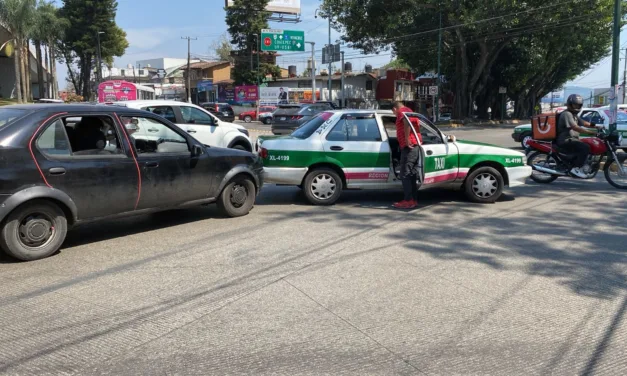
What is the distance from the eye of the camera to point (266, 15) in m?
60.0

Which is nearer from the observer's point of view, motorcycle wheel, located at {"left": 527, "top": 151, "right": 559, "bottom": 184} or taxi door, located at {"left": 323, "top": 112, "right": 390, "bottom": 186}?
taxi door, located at {"left": 323, "top": 112, "right": 390, "bottom": 186}

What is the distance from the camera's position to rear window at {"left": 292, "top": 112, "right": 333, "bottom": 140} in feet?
28.9

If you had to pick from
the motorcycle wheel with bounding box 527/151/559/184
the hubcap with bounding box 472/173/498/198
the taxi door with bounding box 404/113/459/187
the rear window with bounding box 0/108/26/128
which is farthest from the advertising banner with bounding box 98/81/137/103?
the rear window with bounding box 0/108/26/128

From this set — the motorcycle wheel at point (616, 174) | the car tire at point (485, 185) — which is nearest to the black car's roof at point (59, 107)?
the car tire at point (485, 185)

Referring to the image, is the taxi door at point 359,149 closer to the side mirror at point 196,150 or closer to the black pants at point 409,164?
the black pants at point 409,164

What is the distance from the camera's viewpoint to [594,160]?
10.5m

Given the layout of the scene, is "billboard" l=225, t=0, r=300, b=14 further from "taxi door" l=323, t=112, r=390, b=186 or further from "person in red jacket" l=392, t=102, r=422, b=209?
"person in red jacket" l=392, t=102, r=422, b=209

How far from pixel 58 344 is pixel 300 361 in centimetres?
172

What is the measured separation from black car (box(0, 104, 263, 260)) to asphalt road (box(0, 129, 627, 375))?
39 cm

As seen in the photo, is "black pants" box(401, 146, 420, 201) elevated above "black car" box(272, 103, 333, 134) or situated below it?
below

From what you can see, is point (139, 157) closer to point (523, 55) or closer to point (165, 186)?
point (165, 186)

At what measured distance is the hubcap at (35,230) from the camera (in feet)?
18.1

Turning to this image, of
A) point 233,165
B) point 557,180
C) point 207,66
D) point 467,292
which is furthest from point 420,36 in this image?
point 207,66

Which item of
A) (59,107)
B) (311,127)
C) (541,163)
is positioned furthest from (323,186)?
(541,163)
